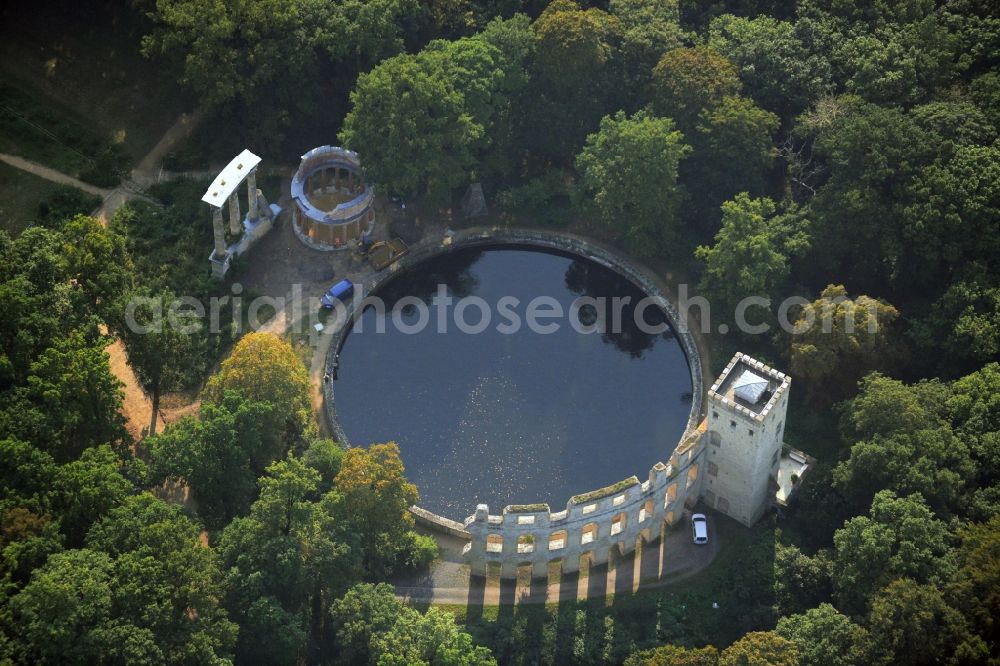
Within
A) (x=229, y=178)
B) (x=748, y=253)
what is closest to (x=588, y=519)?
(x=748, y=253)

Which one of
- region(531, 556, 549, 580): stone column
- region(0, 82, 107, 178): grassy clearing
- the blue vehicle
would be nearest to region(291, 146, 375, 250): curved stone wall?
the blue vehicle

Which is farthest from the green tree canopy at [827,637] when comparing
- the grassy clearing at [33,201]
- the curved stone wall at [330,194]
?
the grassy clearing at [33,201]

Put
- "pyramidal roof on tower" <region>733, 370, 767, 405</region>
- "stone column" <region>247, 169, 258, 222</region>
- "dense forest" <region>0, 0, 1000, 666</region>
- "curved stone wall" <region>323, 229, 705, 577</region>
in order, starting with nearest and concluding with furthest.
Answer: "dense forest" <region>0, 0, 1000, 666</region>, "curved stone wall" <region>323, 229, 705, 577</region>, "pyramidal roof on tower" <region>733, 370, 767, 405</region>, "stone column" <region>247, 169, 258, 222</region>

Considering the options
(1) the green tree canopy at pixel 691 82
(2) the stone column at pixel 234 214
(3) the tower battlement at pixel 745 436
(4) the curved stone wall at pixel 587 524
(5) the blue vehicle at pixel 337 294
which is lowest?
(4) the curved stone wall at pixel 587 524

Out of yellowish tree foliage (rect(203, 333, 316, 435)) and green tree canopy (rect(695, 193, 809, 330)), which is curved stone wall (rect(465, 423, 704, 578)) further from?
yellowish tree foliage (rect(203, 333, 316, 435))

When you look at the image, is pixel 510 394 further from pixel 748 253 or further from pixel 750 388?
pixel 748 253

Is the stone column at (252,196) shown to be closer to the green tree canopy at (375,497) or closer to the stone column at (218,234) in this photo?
the stone column at (218,234)

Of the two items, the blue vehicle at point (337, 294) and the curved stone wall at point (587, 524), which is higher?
the blue vehicle at point (337, 294)
